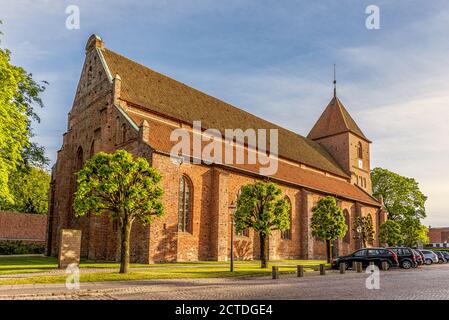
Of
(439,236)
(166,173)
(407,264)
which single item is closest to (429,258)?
(407,264)

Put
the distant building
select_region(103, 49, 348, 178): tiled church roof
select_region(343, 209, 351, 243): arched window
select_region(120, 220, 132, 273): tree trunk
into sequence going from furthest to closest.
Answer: the distant building
select_region(343, 209, 351, 243): arched window
select_region(103, 49, 348, 178): tiled church roof
select_region(120, 220, 132, 273): tree trunk

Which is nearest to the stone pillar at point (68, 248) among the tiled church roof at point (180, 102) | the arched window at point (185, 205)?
the arched window at point (185, 205)

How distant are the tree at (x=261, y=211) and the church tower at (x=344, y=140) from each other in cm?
2948

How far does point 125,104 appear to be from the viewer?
2869cm

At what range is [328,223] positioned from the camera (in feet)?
99.8

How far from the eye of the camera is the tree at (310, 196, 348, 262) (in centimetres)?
3034

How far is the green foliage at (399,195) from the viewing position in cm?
5994

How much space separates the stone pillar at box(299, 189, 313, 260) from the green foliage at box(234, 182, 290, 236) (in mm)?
12019

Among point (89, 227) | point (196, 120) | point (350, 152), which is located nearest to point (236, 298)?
point (89, 227)

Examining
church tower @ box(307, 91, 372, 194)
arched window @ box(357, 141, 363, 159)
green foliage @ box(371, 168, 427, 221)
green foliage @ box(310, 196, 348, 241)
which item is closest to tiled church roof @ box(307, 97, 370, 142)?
church tower @ box(307, 91, 372, 194)

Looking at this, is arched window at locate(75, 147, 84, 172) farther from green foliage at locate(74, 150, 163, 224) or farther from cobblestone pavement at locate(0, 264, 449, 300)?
cobblestone pavement at locate(0, 264, 449, 300)

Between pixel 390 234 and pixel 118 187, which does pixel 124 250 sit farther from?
pixel 390 234

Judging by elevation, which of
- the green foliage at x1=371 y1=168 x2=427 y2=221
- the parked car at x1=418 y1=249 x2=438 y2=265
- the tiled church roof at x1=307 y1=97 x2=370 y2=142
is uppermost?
the tiled church roof at x1=307 y1=97 x2=370 y2=142
